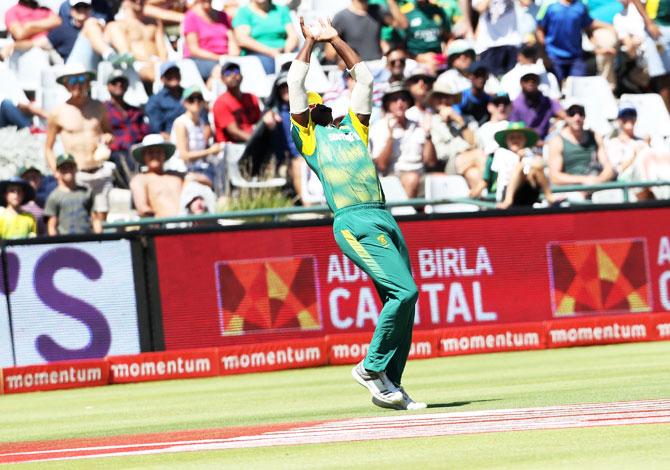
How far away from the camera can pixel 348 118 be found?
30.8 feet

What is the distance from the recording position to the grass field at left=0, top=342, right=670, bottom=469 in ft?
21.0

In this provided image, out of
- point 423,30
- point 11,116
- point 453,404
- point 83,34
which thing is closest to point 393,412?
point 453,404

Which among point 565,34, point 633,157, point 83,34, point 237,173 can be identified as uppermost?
point 83,34

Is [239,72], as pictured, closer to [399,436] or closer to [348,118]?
[348,118]

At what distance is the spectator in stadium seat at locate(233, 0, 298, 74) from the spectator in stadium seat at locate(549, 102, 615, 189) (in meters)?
3.91

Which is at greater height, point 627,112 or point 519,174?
point 627,112

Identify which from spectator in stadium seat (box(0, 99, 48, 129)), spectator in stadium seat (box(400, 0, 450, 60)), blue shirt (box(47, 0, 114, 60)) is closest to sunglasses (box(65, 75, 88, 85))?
spectator in stadium seat (box(0, 99, 48, 129))

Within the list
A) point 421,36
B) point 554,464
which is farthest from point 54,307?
point 554,464

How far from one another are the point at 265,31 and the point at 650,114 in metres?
5.18

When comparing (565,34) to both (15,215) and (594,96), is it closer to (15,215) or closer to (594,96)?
(594,96)

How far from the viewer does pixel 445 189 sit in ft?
54.6

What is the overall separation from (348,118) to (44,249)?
5685mm

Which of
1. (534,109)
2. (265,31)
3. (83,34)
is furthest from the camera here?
(265,31)

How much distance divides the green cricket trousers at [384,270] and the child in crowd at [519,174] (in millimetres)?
6256
